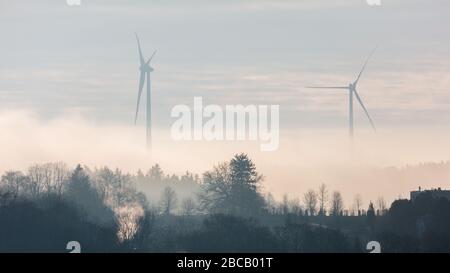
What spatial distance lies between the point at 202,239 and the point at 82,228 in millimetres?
13079

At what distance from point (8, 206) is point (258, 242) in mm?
26559

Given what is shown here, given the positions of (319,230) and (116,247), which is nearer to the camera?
(116,247)

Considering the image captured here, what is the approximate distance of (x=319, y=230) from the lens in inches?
7795
